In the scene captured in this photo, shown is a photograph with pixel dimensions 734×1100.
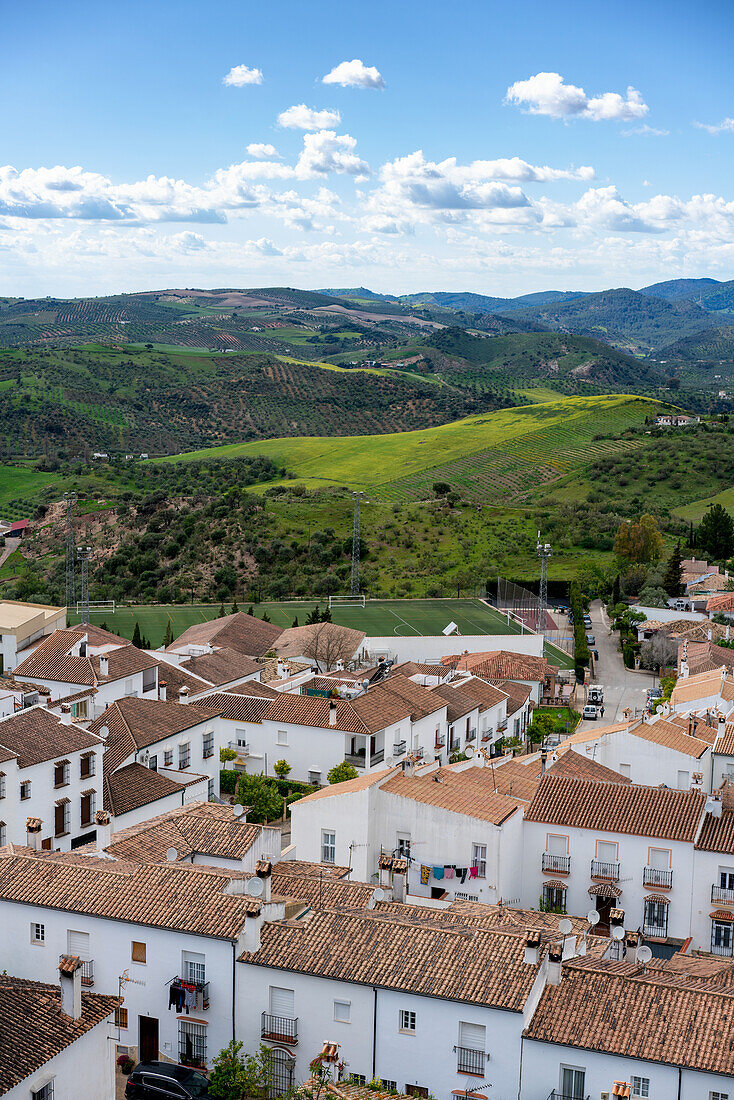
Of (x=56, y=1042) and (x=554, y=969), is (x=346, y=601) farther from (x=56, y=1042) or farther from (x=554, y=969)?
(x=56, y=1042)

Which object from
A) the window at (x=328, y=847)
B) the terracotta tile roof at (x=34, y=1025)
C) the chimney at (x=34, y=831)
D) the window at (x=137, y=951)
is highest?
the terracotta tile roof at (x=34, y=1025)

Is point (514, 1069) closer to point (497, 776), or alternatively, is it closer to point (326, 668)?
point (497, 776)

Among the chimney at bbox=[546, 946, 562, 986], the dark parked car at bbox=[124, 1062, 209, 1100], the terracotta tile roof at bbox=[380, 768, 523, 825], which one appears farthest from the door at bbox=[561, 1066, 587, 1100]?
the terracotta tile roof at bbox=[380, 768, 523, 825]

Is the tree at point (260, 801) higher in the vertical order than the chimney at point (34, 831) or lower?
lower

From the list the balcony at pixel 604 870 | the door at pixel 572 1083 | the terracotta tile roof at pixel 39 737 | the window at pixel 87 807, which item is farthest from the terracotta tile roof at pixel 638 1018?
the window at pixel 87 807

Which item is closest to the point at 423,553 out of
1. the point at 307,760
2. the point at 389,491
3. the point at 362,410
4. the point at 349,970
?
the point at 389,491

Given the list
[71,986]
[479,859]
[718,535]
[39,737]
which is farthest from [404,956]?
[718,535]

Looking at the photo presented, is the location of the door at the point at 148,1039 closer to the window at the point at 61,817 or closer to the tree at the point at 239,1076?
the tree at the point at 239,1076
